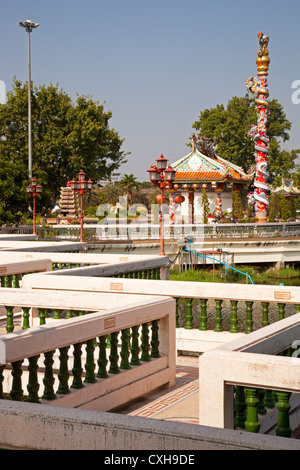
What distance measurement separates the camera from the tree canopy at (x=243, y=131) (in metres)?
85.9

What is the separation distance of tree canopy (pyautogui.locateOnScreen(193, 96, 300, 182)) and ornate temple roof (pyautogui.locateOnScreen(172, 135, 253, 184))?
34.0m

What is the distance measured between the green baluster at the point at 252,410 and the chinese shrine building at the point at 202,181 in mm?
42697

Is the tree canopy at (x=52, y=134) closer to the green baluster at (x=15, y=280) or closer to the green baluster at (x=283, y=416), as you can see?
the green baluster at (x=15, y=280)

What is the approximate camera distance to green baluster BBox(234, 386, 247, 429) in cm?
449

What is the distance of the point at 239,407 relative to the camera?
177 inches

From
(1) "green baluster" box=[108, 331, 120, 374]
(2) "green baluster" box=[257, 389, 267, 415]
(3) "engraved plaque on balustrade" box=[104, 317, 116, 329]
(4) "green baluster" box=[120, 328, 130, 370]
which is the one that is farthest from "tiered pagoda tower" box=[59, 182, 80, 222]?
(2) "green baluster" box=[257, 389, 267, 415]

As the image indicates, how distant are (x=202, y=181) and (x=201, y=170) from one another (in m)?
1.16

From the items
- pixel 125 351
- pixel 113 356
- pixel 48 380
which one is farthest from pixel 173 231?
pixel 48 380

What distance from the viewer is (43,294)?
697 centimetres

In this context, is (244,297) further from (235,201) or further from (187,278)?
(235,201)

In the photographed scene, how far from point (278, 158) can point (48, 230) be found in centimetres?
5644

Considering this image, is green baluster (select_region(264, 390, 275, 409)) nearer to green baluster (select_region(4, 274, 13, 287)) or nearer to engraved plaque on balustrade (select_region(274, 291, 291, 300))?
engraved plaque on balustrade (select_region(274, 291, 291, 300))

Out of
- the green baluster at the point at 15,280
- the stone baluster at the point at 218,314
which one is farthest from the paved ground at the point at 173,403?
the green baluster at the point at 15,280

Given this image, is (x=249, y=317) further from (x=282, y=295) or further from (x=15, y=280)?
(x=15, y=280)
